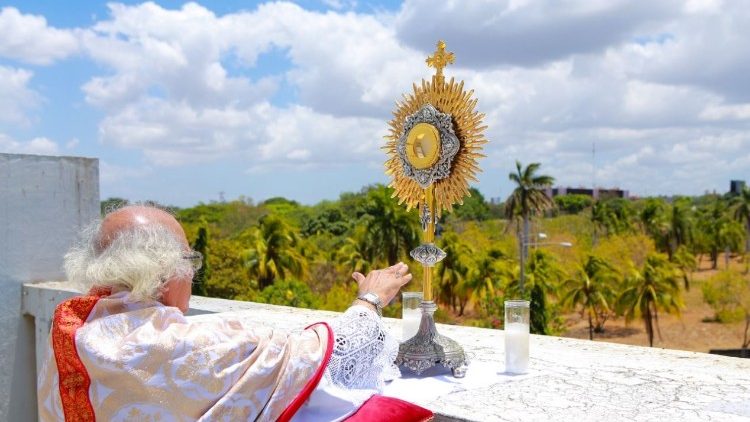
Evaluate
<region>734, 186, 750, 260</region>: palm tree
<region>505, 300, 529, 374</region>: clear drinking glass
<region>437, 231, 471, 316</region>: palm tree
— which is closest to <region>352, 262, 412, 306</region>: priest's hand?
<region>505, 300, 529, 374</region>: clear drinking glass

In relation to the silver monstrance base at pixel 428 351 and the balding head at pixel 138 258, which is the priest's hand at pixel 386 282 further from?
the balding head at pixel 138 258

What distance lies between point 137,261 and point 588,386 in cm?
165

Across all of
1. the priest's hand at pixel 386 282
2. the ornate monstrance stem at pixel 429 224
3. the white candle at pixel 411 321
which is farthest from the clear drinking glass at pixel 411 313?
the priest's hand at pixel 386 282

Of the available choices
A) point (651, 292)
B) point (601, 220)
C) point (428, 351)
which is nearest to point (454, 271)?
point (651, 292)

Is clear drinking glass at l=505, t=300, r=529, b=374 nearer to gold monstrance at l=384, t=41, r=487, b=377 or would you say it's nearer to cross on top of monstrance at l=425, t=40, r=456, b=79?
gold monstrance at l=384, t=41, r=487, b=377

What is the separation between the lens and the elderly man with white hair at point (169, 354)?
194 cm

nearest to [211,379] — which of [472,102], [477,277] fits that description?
[472,102]

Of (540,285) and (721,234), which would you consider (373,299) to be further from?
(721,234)

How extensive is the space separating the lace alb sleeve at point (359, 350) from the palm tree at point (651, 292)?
1422 inches

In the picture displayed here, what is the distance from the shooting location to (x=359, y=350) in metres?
2.16

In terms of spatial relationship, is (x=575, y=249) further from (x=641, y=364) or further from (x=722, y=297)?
(x=641, y=364)

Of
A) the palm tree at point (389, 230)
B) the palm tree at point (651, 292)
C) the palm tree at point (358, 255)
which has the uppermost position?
the palm tree at point (389, 230)

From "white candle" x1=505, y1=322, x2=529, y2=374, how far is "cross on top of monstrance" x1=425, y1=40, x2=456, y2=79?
1014mm

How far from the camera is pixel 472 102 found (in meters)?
2.71
